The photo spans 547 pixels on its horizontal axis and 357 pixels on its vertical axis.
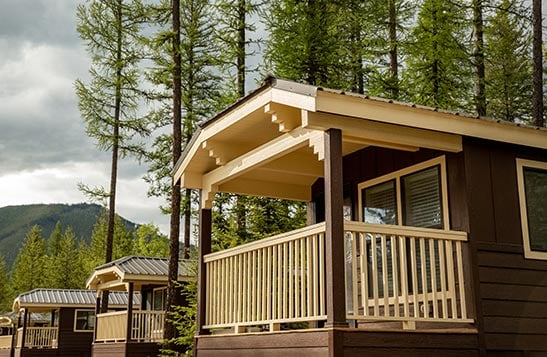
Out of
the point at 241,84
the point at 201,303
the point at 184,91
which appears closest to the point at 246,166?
the point at 201,303

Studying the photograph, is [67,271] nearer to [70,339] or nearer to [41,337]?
[41,337]

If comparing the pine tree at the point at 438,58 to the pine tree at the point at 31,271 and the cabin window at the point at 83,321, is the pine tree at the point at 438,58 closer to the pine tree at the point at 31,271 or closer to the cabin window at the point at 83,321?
the cabin window at the point at 83,321

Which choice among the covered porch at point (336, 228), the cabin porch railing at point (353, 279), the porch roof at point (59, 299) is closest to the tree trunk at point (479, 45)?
the covered porch at point (336, 228)

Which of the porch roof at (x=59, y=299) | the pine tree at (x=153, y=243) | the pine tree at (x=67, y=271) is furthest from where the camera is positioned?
the pine tree at (x=67, y=271)

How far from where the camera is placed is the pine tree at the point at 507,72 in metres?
24.5

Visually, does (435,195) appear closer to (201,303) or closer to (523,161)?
(523,161)

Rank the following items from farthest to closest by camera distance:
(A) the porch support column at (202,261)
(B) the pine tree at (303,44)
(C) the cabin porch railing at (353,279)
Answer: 1. (B) the pine tree at (303,44)
2. (A) the porch support column at (202,261)
3. (C) the cabin porch railing at (353,279)

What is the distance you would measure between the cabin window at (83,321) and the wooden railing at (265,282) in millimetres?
22737

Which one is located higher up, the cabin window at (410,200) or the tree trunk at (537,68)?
the tree trunk at (537,68)

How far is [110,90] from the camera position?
27875 mm

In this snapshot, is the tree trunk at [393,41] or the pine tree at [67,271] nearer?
the tree trunk at [393,41]

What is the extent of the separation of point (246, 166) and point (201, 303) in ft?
7.27

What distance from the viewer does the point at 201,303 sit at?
32.3ft

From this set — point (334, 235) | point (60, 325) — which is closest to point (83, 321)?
point (60, 325)
